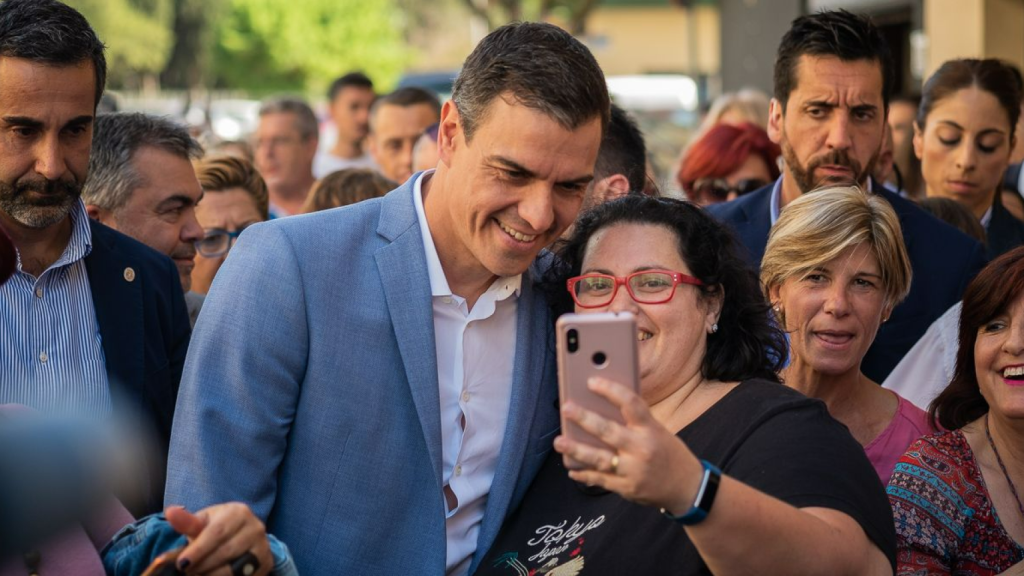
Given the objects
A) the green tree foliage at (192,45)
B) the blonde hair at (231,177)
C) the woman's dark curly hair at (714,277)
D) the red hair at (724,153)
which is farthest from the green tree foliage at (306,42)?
the woman's dark curly hair at (714,277)

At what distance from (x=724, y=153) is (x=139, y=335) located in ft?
12.5

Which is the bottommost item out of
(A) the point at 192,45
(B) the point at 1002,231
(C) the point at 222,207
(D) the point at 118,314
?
(B) the point at 1002,231

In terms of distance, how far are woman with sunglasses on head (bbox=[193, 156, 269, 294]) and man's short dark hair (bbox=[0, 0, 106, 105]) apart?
6.15ft

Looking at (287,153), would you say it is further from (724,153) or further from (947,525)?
(947,525)

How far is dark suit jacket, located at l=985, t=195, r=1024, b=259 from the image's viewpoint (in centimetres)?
592

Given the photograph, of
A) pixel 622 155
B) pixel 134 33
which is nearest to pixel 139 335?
pixel 622 155

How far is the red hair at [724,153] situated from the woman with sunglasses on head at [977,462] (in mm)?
3031

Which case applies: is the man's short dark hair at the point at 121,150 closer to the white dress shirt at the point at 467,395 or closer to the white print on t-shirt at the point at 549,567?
the white dress shirt at the point at 467,395

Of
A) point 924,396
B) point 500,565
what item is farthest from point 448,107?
point 924,396

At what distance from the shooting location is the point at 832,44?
5055 mm

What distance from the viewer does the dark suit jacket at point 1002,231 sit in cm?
592

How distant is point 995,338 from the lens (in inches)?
144

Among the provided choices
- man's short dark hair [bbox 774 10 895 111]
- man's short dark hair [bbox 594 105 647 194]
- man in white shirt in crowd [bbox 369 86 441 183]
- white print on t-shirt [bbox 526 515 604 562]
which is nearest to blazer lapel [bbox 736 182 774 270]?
man's short dark hair [bbox 774 10 895 111]

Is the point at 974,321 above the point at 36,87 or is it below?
below
